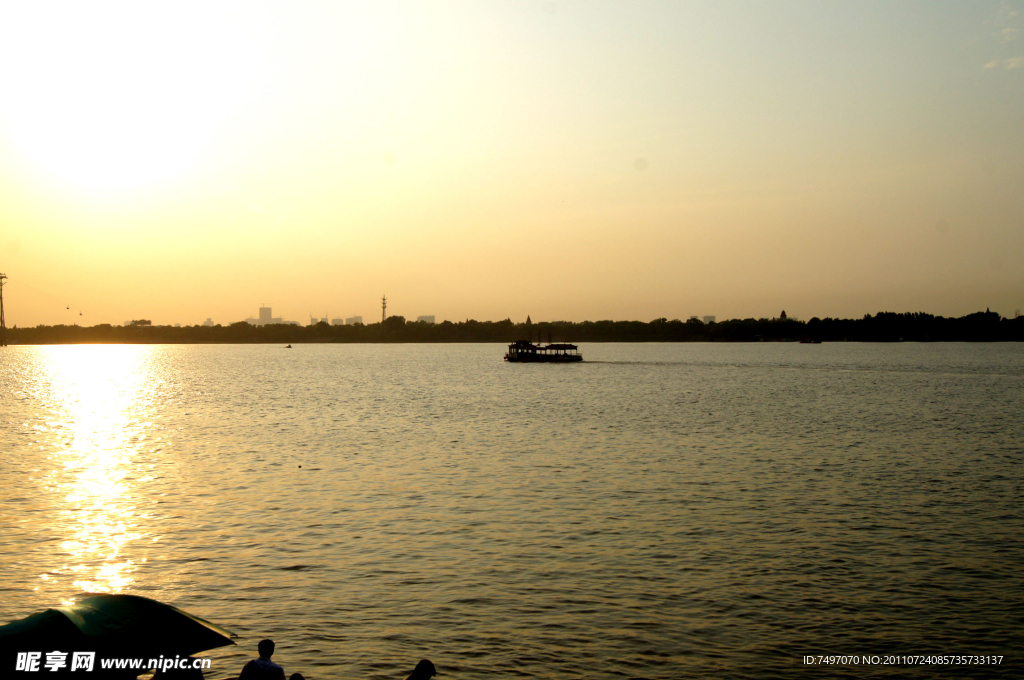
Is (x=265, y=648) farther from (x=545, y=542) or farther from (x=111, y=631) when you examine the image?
(x=545, y=542)

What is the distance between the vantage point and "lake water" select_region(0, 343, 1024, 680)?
59.0ft

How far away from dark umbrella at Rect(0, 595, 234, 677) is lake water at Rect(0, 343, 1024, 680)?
500cm

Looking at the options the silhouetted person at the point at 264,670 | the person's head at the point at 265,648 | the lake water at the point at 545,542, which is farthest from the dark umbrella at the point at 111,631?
the lake water at the point at 545,542

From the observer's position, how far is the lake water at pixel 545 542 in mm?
17969

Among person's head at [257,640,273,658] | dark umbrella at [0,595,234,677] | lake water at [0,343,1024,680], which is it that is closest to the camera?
dark umbrella at [0,595,234,677]

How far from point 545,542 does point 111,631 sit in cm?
1652

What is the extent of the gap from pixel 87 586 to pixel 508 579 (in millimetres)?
11586

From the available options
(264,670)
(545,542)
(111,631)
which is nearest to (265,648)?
(264,670)

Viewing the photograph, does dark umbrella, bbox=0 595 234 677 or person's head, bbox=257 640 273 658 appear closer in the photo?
dark umbrella, bbox=0 595 234 677

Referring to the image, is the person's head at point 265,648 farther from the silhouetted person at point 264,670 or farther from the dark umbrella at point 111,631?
the dark umbrella at point 111,631

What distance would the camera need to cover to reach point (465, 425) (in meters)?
65.1

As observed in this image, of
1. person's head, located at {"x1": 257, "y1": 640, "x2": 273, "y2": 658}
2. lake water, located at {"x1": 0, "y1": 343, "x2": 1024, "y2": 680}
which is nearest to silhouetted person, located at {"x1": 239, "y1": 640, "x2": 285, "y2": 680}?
person's head, located at {"x1": 257, "y1": 640, "x2": 273, "y2": 658}

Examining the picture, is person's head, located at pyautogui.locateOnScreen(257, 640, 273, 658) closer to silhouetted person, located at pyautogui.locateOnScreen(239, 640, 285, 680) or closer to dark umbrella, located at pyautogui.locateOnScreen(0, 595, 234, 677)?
silhouetted person, located at pyautogui.locateOnScreen(239, 640, 285, 680)

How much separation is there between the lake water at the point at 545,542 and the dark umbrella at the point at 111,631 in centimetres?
500
